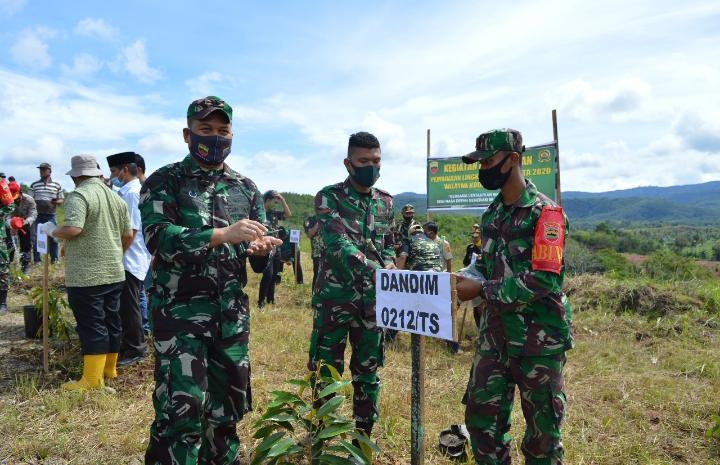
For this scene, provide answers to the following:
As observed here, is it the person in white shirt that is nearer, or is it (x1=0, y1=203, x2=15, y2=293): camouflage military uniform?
the person in white shirt

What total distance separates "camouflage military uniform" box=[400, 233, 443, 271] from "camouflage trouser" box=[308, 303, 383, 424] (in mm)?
3496

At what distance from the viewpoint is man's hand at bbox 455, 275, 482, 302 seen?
2502mm

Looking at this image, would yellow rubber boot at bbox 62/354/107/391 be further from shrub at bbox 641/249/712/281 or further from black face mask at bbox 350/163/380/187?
shrub at bbox 641/249/712/281

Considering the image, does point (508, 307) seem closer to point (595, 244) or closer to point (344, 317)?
point (344, 317)

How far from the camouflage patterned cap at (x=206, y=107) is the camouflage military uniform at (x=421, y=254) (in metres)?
4.55

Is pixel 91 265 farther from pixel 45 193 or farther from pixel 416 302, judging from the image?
pixel 45 193

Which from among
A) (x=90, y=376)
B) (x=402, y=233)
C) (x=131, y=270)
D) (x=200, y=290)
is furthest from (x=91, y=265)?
(x=402, y=233)

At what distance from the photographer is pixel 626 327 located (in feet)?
24.2

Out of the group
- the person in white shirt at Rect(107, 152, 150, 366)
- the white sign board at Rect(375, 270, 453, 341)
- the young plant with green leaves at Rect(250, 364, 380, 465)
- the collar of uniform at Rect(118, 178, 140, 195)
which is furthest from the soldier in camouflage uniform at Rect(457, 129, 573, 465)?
the collar of uniform at Rect(118, 178, 140, 195)

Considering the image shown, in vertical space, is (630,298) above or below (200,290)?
below

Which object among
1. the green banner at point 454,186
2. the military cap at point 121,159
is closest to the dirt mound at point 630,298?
the green banner at point 454,186

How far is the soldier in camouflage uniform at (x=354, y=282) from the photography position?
10.7 feet

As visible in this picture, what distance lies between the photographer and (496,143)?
8.52 feet

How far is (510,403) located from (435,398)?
83.0 inches
